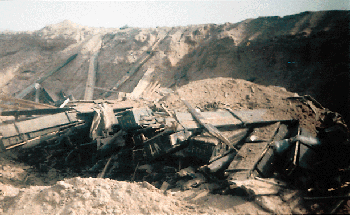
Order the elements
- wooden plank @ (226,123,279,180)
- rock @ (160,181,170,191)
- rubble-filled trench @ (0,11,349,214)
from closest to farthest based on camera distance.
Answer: rubble-filled trench @ (0,11,349,214), wooden plank @ (226,123,279,180), rock @ (160,181,170,191)

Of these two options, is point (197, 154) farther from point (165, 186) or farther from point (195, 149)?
point (165, 186)

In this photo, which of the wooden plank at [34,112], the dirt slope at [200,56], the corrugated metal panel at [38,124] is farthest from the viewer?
the dirt slope at [200,56]

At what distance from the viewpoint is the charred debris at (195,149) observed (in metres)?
3.39

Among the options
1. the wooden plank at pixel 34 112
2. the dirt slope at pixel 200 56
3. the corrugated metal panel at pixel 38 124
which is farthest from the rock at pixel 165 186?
the dirt slope at pixel 200 56

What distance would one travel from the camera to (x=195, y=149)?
4.43m

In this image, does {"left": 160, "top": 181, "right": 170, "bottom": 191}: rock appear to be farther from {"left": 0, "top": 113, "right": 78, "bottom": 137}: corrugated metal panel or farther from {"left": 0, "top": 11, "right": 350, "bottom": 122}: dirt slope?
{"left": 0, "top": 11, "right": 350, "bottom": 122}: dirt slope

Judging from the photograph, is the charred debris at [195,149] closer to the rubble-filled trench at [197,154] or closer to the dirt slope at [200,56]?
the rubble-filled trench at [197,154]

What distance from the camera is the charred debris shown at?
3.39 meters

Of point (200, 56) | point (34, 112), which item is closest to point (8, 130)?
point (34, 112)

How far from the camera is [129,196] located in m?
2.91

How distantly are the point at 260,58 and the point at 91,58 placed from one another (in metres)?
10.6

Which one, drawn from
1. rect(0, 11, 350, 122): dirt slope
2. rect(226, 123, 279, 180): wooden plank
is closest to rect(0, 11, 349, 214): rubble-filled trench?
rect(226, 123, 279, 180): wooden plank

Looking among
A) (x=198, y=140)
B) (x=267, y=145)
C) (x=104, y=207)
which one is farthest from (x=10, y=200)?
(x=267, y=145)

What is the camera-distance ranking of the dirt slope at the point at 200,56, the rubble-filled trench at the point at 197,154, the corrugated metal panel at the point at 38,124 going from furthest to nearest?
the dirt slope at the point at 200,56, the corrugated metal panel at the point at 38,124, the rubble-filled trench at the point at 197,154
